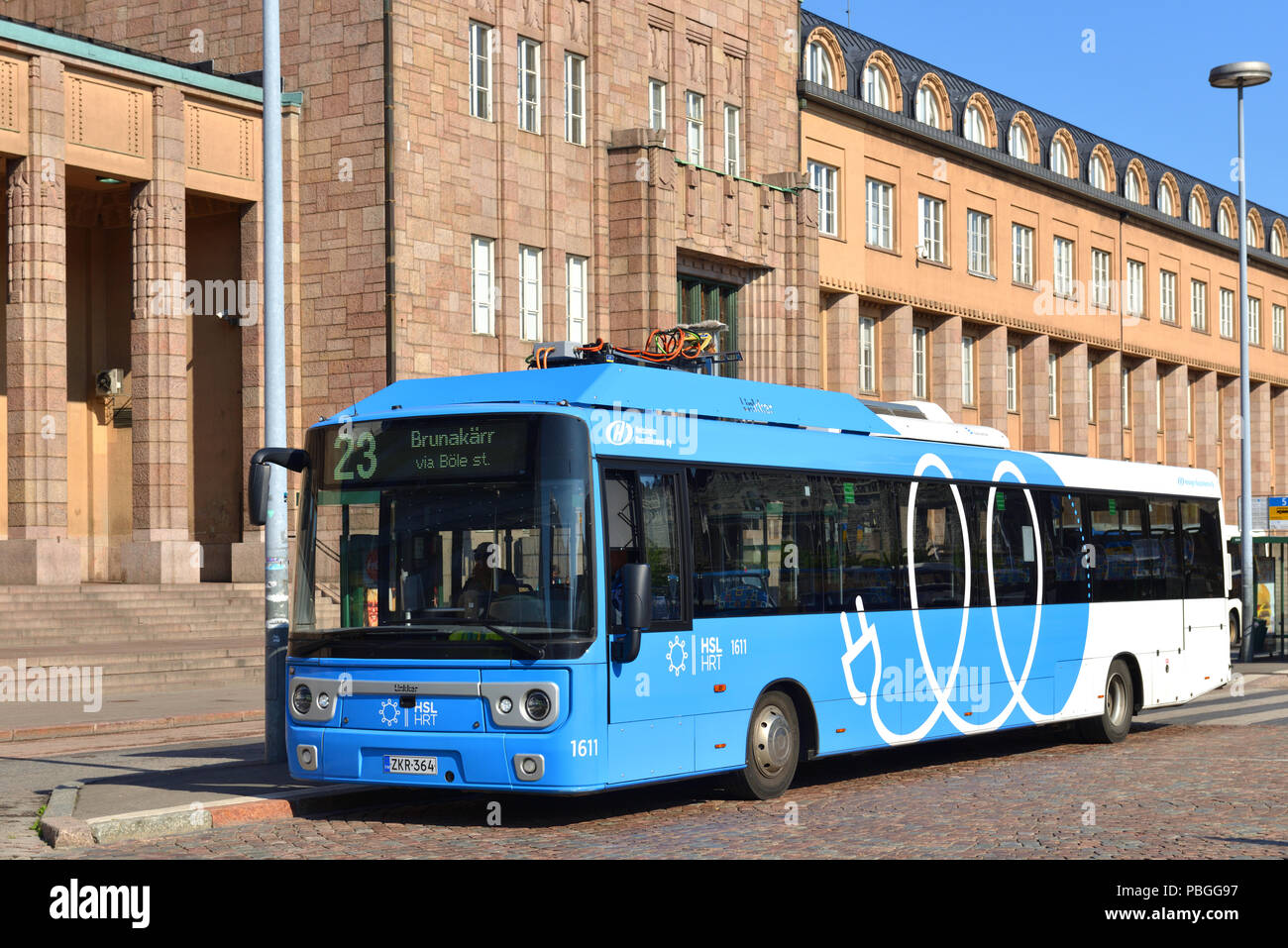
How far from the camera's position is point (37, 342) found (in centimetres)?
2895

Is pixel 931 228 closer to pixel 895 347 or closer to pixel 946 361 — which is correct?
pixel 946 361

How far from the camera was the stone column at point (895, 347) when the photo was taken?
46812mm

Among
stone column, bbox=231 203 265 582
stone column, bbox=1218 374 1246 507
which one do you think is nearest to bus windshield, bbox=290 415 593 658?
stone column, bbox=231 203 265 582

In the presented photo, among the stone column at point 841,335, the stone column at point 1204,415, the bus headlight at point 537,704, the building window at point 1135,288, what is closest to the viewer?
the bus headlight at point 537,704

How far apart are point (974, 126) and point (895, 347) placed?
8.50m

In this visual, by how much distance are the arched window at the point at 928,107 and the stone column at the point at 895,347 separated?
18.2ft

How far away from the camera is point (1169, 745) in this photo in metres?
17.2

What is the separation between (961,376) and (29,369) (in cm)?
2846

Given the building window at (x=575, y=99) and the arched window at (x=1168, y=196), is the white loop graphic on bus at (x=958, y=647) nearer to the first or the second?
the building window at (x=575, y=99)

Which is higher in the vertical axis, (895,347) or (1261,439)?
(895,347)

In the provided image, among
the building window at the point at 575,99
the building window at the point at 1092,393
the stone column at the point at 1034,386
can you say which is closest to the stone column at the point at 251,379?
the building window at the point at 575,99

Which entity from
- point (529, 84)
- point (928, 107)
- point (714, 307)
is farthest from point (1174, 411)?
point (529, 84)

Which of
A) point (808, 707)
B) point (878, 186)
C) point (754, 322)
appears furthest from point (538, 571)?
point (878, 186)

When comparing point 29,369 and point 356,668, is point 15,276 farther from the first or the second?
point 356,668
